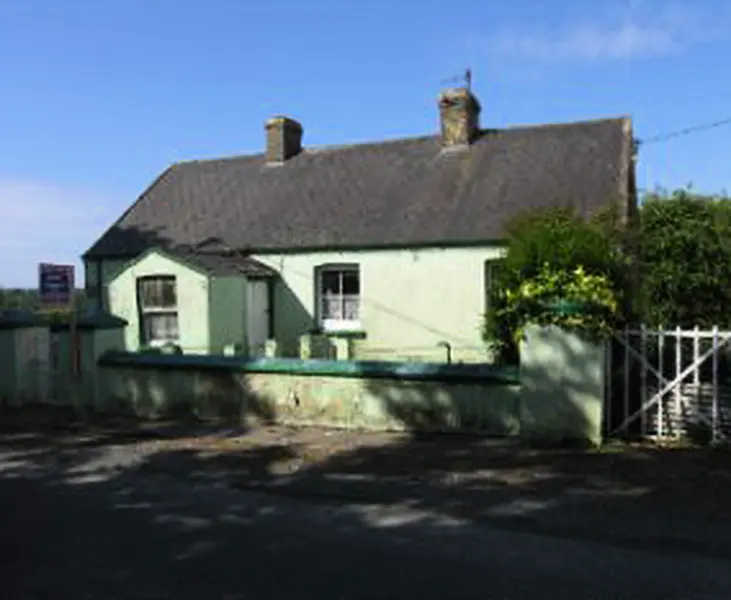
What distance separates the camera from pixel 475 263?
1698 cm

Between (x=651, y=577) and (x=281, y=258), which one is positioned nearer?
(x=651, y=577)

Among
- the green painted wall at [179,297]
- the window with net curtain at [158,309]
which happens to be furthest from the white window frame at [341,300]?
the window with net curtain at [158,309]

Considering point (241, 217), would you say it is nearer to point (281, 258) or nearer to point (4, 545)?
point (281, 258)

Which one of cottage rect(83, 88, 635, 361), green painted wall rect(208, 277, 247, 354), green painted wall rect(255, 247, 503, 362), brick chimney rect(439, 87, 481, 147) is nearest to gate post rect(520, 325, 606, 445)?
cottage rect(83, 88, 635, 361)

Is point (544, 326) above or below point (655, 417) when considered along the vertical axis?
above

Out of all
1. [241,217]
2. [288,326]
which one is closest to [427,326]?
[288,326]

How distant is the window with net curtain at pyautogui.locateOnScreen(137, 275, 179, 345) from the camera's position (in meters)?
17.7

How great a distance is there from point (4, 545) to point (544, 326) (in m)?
6.07

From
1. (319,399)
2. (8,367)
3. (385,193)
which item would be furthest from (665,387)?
(385,193)

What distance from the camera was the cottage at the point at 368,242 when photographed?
17.2 m

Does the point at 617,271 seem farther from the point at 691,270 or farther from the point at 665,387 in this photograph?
the point at 691,270

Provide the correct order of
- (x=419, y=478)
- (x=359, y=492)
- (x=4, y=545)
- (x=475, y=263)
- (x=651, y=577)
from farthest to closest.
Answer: (x=475, y=263) < (x=419, y=478) < (x=359, y=492) < (x=4, y=545) < (x=651, y=577)

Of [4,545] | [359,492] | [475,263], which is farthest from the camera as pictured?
[475,263]

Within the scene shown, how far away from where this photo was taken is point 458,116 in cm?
2045
